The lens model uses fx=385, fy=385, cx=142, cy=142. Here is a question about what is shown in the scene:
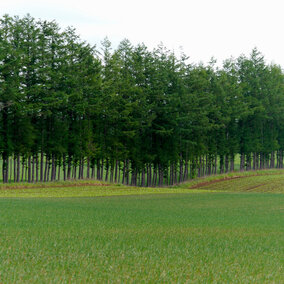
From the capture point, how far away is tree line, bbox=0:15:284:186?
147 feet

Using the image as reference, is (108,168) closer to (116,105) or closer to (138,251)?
(116,105)

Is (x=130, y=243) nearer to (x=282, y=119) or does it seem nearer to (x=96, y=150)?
(x=96, y=150)

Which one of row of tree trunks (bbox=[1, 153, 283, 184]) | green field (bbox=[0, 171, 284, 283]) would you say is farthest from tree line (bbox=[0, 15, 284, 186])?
green field (bbox=[0, 171, 284, 283])

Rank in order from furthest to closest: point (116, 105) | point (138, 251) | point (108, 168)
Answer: point (108, 168) → point (116, 105) → point (138, 251)

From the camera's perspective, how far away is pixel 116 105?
52969mm

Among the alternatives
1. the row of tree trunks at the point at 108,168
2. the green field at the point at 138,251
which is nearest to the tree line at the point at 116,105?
the row of tree trunks at the point at 108,168

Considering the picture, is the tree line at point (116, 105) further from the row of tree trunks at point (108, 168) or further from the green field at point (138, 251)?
the green field at point (138, 251)

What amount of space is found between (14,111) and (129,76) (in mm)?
17293

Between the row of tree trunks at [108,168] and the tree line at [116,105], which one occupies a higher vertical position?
the tree line at [116,105]

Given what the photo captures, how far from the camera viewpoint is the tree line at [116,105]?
44.9 meters

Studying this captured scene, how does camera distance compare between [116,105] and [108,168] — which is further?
[108,168]

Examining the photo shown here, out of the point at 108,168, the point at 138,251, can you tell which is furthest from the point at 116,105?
the point at 138,251

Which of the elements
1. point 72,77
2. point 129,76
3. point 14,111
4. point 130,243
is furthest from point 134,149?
point 130,243

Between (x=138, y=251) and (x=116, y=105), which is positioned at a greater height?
(x=116, y=105)
